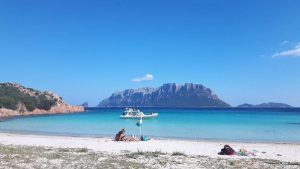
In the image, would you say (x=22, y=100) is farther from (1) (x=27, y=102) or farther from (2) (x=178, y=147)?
(2) (x=178, y=147)

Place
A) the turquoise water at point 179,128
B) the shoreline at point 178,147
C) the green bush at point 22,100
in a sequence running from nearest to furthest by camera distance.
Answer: the shoreline at point 178,147, the turquoise water at point 179,128, the green bush at point 22,100

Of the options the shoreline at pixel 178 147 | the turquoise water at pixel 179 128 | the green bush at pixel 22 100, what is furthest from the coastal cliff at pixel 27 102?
the shoreline at pixel 178 147

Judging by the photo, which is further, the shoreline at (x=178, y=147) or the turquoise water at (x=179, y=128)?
the turquoise water at (x=179, y=128)

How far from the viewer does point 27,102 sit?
104250mm

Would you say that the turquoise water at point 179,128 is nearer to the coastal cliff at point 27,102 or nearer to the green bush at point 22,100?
the coastal cliff at point 27,102

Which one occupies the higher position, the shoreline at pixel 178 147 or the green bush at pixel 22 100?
the green bush at pixel 22 100

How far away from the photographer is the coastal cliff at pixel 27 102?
91500 mm

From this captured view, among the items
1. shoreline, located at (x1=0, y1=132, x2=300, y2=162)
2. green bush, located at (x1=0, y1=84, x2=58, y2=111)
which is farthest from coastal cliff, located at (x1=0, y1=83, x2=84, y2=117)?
shoreline, located at (x1=0, y1=132, x2=300, y2=162)

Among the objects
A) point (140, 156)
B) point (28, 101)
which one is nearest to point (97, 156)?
point (140, 156)

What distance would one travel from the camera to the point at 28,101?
106 metres

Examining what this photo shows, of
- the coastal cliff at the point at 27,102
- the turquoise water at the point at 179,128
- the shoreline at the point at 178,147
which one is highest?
the coastal cliff at the point at 27,102

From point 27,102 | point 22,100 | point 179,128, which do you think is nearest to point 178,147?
point 179,128

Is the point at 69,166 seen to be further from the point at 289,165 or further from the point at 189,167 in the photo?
the point at 289,165

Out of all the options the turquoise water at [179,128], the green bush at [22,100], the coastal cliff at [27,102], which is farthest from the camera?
the green bush at [22,100]
